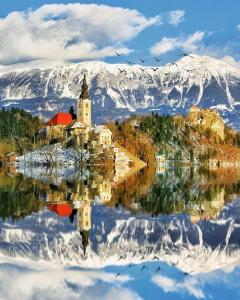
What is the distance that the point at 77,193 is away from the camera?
53438 mm

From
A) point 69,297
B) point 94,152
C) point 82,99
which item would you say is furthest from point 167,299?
point 82,99

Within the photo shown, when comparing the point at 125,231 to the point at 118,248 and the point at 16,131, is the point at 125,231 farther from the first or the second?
the point at 16,131

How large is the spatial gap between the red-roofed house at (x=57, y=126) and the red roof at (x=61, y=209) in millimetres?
140141

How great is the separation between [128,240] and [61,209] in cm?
1155

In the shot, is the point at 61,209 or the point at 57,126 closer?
the point at 61,209

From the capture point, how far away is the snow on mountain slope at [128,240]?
24.9 metres

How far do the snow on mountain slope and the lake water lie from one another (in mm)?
38

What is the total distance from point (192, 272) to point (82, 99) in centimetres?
17771

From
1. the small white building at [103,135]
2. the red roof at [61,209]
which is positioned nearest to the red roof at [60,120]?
the small white building at [103,135]

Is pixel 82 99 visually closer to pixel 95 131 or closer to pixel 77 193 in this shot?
pixel 95 131

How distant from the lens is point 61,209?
1590 inches

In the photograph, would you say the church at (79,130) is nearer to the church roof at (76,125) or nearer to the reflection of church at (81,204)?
the church roof at (76,125)

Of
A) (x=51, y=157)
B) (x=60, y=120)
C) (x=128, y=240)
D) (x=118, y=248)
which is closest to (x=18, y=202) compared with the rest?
(x=128, y=240)

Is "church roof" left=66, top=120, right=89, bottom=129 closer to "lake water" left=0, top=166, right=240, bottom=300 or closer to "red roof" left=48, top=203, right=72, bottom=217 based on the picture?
"lake water" left=0, top=166, right=240, bottom=300
